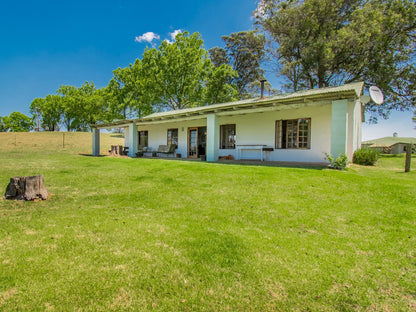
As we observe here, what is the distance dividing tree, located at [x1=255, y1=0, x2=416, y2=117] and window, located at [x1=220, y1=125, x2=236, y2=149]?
426 inches

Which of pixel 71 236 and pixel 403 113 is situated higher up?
pixel 403 113

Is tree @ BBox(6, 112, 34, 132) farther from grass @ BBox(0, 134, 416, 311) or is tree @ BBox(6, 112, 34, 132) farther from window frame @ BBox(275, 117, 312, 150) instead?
grass @ BBox(0, 134, 416, 311)

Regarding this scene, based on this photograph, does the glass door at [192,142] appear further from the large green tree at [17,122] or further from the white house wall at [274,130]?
the large green tree at [17,122]

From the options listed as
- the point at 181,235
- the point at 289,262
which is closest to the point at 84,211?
the point at 181,235

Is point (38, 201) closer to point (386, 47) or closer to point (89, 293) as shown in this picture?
point (89, 293)

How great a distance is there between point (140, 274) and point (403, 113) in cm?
2356

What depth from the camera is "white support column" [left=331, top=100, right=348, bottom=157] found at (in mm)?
7816

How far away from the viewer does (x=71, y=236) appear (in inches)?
108

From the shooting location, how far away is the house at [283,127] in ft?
26.5

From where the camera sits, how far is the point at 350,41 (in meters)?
16.1

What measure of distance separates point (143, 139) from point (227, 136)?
315 inches

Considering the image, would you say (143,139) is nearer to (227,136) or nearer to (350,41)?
(227,136)

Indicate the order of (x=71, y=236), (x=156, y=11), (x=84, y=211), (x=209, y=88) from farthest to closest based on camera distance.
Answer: (x=209, y=88)
(x=156, y=11)
(x=84, y=211)
(x=71, y=236)

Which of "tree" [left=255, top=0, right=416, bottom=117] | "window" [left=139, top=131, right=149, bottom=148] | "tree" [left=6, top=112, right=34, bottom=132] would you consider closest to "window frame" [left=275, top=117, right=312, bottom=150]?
"tree" [left=255, top=0, right=416, bottom=117]
